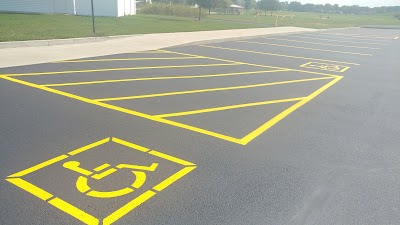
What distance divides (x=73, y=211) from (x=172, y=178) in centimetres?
103

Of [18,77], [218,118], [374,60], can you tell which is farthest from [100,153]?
[374,60]

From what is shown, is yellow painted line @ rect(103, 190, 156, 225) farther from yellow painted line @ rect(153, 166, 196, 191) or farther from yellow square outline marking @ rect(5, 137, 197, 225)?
yellow painted line @ rect(153, 166, 196, 191)

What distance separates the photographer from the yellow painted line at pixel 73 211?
101 inches

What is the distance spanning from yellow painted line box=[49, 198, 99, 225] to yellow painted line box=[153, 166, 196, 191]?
2.27ft

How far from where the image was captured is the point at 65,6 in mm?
25375

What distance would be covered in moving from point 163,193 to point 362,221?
6.13ft

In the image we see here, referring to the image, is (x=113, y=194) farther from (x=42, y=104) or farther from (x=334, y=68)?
(x=334, y=68)

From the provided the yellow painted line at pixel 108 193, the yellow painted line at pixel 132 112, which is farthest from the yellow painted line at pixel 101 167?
the yellow painted line at pixel 132 112

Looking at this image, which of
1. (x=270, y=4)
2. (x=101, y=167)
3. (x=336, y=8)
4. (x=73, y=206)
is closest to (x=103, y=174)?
(x=101, y=167)

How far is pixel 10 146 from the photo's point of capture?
3.78 meters

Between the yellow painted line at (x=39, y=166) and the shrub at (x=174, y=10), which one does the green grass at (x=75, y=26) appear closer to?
the yellow painted line at (x=39, y=166)

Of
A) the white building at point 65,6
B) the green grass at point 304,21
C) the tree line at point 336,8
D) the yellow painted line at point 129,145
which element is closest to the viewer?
the yellow painted line at point 129,145

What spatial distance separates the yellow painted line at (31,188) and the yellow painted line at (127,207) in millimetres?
684

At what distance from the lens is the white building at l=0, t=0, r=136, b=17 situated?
2417cm
